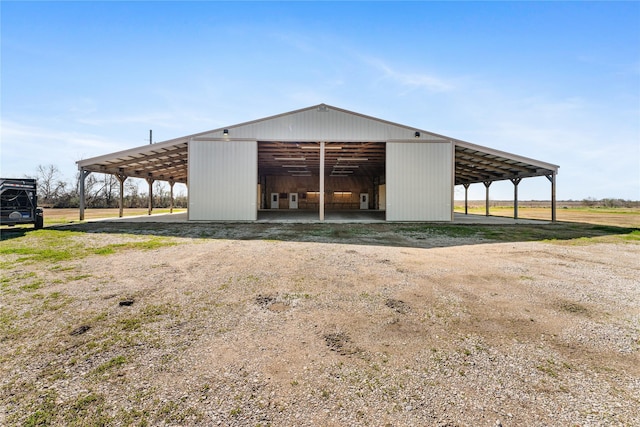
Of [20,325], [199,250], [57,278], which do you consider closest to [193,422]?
[20,325]

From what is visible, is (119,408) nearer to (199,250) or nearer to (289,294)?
(289,294)

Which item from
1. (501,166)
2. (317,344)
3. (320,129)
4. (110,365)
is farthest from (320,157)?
(110,365)

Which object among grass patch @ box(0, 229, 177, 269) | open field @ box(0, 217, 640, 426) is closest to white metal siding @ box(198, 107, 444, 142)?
grass patch @ box(0, 229, 177, 269)

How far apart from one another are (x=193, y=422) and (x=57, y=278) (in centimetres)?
522

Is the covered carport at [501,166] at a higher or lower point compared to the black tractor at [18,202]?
higher

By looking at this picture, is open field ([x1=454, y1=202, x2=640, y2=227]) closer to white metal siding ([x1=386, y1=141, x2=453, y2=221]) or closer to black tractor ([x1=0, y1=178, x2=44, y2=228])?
white metal siding ([x1=386, y1=141, x2=453, y2=221])

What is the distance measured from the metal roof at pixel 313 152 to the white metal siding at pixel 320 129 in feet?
0.17

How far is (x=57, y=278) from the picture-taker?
5371 millimetres

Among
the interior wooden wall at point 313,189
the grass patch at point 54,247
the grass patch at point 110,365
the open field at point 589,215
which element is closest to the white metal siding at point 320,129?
the grass patch at point 54,247

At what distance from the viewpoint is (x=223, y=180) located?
51.8ft

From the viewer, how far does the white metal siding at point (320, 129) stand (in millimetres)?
15672

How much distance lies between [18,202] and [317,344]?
14.9m

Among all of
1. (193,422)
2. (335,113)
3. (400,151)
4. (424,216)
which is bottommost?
(193,422)

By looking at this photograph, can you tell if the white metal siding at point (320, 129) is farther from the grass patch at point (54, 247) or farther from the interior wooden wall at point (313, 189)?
the interior wooden wall at point (313, 189)
